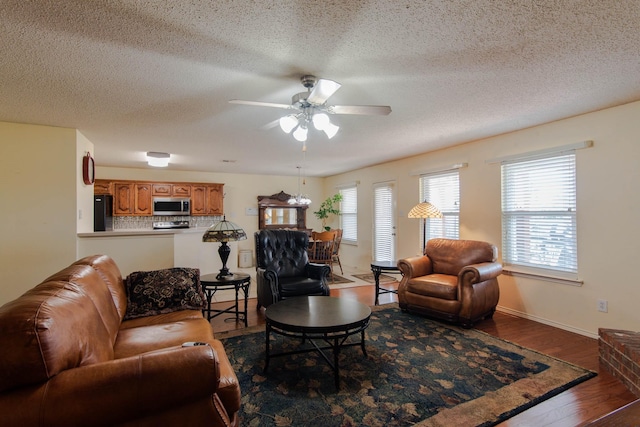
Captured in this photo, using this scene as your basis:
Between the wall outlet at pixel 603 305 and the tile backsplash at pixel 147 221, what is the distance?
6.84 meters

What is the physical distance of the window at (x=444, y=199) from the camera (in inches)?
188

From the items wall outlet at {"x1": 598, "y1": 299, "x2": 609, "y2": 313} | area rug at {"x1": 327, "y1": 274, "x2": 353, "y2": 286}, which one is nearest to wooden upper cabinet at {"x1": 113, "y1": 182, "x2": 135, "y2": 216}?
area rug at {"x1": 327, "y1": 274, "x2": 353, "y2": 286}

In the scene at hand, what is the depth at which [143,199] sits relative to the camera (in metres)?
6.70

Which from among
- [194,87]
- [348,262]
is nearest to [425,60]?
[194,87]

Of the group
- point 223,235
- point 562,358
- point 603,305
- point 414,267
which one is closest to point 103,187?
point 223,235

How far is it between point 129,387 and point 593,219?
4.14 meters

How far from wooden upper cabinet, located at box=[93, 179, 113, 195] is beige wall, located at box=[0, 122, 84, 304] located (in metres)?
3.06

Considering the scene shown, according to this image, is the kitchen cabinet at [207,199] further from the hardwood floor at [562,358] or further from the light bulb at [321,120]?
the light bulb at [321,120]

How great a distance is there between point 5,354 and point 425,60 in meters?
2.58

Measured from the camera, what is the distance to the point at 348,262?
301 inches

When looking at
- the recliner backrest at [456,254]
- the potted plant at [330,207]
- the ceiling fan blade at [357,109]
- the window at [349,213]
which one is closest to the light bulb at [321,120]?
the ceiling fan blade at [357,109]

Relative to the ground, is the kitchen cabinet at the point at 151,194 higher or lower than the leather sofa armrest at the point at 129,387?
higher

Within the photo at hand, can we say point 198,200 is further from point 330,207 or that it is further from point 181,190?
point 330,207

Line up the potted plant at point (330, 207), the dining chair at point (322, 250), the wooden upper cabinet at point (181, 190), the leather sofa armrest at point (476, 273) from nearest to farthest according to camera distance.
Answer: the leather sofa armrest at point (476, 273) → the dining chair at point (322, 250) → the wooden upper cabinet at point (181, 190) → the potted plant at point (330, 207)
